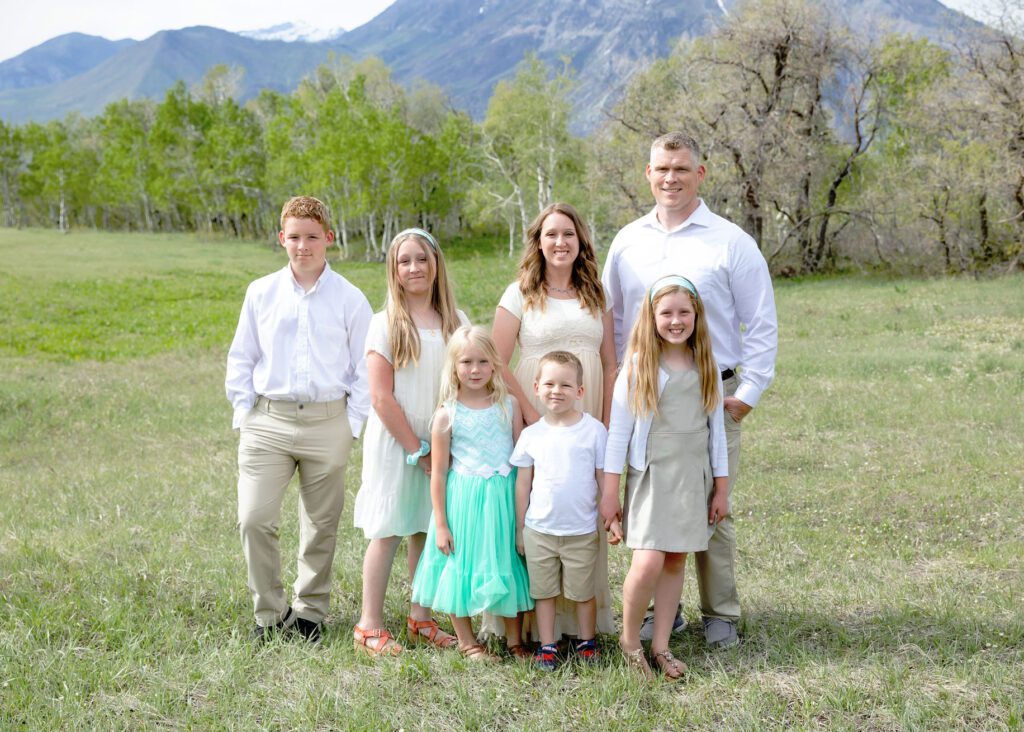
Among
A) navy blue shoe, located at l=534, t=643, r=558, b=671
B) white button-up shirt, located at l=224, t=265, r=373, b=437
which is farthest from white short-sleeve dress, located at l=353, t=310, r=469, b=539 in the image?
navy blue shoe, located at l=534, t=643, r=558, b=671

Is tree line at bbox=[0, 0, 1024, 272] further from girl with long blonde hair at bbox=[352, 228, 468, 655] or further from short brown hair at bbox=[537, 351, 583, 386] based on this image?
short brown hair at bbox=[537, 351, 583, 386]

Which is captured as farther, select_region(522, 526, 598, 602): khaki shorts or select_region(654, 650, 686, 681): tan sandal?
select_region(522, 526, 598, 602): khaki shorts

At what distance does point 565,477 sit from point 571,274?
3.73 ft

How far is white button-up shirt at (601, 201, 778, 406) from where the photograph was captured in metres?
4.54

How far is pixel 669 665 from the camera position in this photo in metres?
4.16

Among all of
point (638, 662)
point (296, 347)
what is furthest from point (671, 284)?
point (296, 347)

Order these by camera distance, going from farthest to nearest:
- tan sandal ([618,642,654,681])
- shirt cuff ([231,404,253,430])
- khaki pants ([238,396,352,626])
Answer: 1. shirt cuff ([231,404,253,430])
2. khaki pants ([238,396,352,626])
3. tan sandal ([618,642,654,681])

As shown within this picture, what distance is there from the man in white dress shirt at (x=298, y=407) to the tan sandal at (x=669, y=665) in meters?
1.91

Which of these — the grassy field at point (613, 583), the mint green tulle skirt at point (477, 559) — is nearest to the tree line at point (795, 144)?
the grassy field at point (613, 583)

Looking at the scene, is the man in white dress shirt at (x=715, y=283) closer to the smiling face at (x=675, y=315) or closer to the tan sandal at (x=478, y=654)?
the smiling face at (x=675, y=315)

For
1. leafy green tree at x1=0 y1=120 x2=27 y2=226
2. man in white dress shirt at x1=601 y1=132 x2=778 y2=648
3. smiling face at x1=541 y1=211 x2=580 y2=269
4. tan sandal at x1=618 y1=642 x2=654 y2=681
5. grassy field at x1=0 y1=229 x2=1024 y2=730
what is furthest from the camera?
leafy green tree at x1=0 y1=120 x2=27 y2=226

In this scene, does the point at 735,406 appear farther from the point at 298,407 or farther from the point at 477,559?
the point at 298,407

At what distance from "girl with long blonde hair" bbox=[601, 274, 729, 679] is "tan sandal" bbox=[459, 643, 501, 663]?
0.68 meters

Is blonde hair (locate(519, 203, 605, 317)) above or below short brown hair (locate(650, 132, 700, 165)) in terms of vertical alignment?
below
